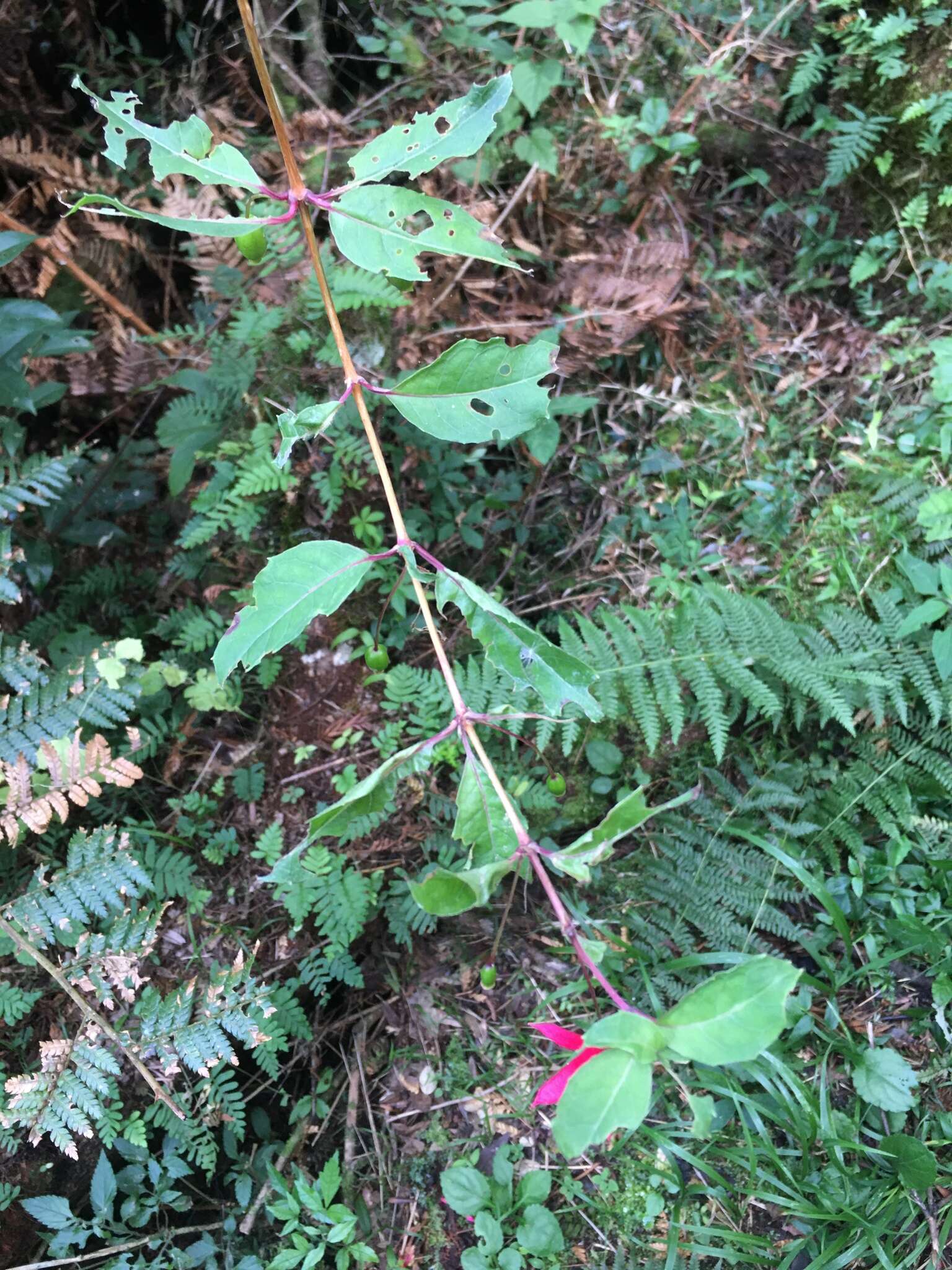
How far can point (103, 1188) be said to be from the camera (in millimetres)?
1834

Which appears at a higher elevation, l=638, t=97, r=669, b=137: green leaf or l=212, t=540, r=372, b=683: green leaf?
l=638, t=97, r=669, b=137: green leaf

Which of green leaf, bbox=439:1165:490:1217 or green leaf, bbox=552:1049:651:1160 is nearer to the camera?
green leaf, bbox=552:1049:651:1160

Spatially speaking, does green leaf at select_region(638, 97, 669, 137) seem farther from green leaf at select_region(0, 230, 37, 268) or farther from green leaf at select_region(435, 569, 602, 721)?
green leaf at select_region(435, 569, 602, 721)

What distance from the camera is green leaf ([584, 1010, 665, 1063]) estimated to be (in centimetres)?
87

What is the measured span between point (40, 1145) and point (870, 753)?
2.31 m

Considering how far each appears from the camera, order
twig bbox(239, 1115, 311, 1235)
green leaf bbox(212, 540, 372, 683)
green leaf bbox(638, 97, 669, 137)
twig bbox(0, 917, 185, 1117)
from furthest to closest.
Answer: green leaf bbox(638, 97, 669, 137) < twig bbox(239, 1115, 311, 1235) < twig bbox(0, 917, 185, 1117) < green leaf bbox(212, 540, 372, 683)

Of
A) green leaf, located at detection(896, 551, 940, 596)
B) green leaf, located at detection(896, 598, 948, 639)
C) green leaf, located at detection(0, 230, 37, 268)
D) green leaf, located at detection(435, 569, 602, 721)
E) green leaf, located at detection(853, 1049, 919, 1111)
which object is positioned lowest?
green leaf, located at detection(853, 1049, 919, 1111)

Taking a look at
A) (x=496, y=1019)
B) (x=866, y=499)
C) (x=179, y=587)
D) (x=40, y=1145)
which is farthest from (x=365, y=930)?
(x=866, y=499)

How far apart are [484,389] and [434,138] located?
40 cm

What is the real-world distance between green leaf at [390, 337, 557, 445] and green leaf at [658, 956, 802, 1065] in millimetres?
832

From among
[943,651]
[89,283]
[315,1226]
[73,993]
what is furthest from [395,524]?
[89,283]

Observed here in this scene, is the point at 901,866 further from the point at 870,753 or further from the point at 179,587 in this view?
the point at 179,587

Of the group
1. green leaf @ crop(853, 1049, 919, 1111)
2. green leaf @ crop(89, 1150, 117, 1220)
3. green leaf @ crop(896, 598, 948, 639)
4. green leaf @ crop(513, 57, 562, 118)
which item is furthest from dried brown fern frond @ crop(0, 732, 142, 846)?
green leaf @ crop(513, 57, 562, 118)

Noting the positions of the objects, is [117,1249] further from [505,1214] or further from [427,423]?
[427,423]
